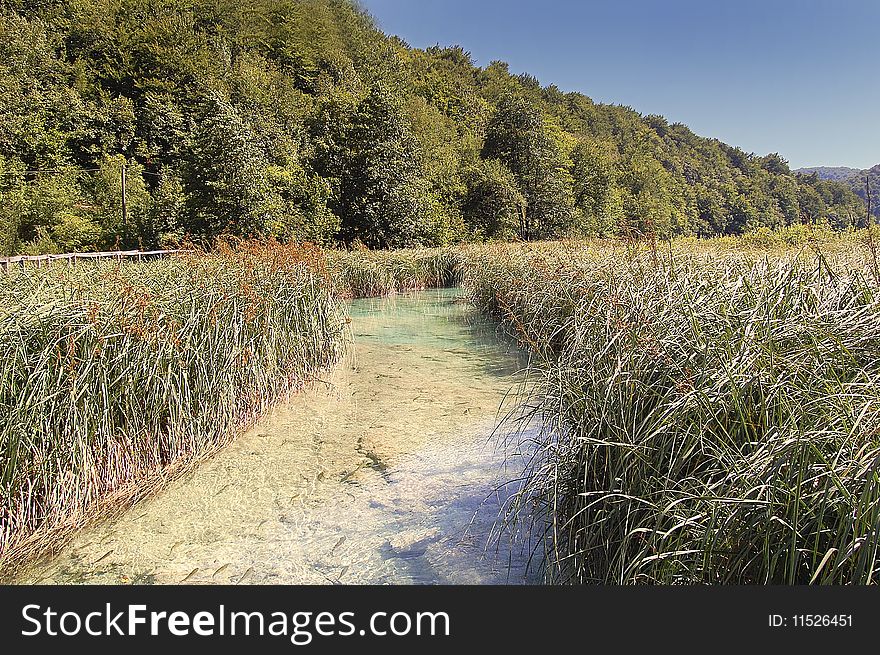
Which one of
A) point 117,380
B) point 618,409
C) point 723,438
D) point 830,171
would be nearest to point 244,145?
point 117,380

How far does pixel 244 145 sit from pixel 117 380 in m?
13.5

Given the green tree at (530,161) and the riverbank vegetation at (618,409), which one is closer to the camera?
the riverbank vegetation at (618,409)

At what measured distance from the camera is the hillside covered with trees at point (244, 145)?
50.7ft

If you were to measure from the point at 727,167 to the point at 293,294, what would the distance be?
69.2 meters

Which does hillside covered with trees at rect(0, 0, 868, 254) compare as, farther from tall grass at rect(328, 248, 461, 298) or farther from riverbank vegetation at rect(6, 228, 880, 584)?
riverbank vegetation at rect(6, 228, 880, 584)

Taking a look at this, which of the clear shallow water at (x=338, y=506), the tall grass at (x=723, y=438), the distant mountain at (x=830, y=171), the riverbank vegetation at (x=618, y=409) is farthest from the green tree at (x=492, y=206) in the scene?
the distant mountain at (x=830, y=171)

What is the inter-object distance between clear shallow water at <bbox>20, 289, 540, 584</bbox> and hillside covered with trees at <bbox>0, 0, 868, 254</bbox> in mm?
7375

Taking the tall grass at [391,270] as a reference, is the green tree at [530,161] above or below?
above

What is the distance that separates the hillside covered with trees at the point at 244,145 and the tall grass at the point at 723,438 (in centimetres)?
811

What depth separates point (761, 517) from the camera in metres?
1.33

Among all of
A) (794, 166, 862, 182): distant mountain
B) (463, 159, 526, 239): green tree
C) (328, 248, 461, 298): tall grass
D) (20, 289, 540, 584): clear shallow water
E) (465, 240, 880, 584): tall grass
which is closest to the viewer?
(465, 240, 880, 584): tall grass

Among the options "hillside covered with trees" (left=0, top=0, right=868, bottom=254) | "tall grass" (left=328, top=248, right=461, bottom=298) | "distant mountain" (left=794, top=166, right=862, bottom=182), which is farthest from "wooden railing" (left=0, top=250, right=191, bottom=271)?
"distant mountain" (left=794, top=166, right=862, bottom=182)

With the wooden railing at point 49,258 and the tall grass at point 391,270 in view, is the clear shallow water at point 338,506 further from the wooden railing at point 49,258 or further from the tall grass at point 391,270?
the tall grass at point 391,270

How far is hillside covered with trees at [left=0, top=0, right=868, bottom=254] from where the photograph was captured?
1545cm
